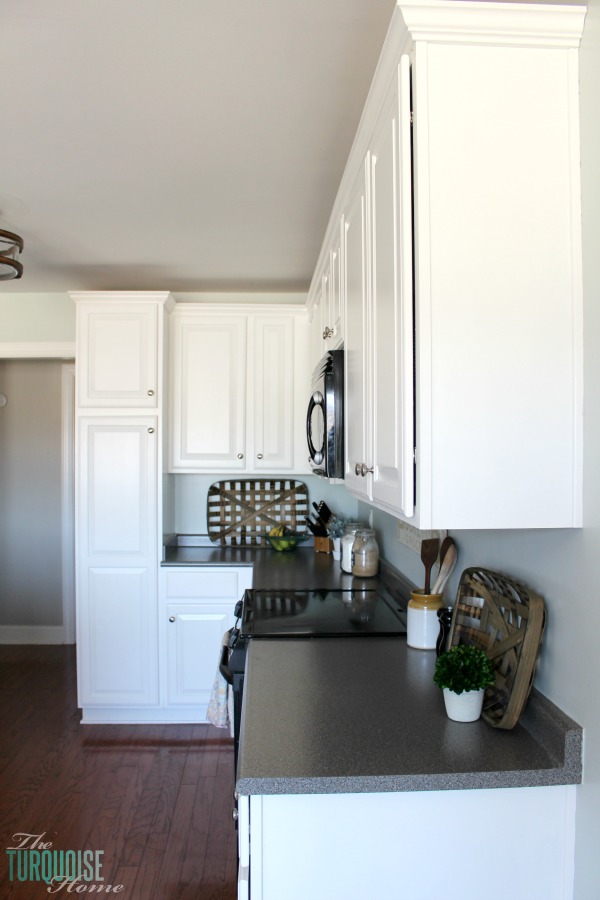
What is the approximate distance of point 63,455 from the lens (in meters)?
4.57

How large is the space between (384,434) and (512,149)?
599 millimetres

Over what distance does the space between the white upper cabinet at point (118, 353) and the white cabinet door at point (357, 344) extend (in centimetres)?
164

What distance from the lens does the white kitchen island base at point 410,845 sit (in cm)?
108

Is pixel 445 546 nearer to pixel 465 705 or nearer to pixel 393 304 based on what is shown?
pixel 465 705

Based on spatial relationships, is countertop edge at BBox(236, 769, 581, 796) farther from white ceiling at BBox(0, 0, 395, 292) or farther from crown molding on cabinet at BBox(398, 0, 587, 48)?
white ceiling at BBox(0, 0, 395, 292)

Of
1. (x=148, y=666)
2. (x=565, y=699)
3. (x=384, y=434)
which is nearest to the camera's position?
(x=565, y=699)

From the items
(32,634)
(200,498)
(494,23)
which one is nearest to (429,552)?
(494,23)

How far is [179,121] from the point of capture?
1.91 meters

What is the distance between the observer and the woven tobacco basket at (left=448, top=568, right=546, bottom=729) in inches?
47.3

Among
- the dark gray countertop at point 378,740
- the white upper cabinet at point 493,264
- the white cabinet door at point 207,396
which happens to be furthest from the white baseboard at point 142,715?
the white upper cabinet at point 493,264

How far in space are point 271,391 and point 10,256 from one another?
1469 mm

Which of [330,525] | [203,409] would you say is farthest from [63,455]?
[330,525]

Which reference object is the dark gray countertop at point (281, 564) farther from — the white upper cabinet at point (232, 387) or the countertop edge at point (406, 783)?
the countertop edge at point (406, 783)

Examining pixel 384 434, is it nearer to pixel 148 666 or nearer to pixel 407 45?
pixel 407 45
